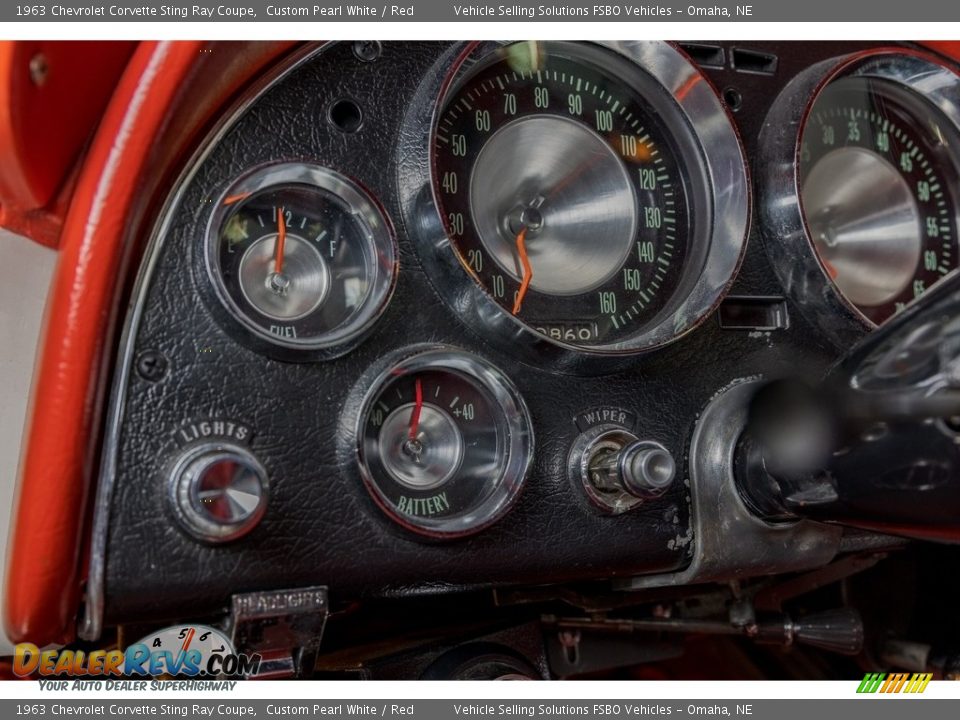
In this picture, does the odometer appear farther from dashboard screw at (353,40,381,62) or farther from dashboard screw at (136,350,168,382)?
dashboard screw at (136,350,168,382)

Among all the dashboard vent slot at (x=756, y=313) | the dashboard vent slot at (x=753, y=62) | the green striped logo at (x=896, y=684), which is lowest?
the green striped logo at (x=896, y=684)

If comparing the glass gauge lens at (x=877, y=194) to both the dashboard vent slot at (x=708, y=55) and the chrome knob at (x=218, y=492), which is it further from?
the chrome knob at (x=218, y=492)

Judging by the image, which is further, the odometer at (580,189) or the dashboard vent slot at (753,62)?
the dashboard vent slot at (753,62)

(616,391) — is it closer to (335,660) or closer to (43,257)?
(335,660)

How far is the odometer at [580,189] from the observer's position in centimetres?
164

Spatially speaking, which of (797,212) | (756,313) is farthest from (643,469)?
(797,212)

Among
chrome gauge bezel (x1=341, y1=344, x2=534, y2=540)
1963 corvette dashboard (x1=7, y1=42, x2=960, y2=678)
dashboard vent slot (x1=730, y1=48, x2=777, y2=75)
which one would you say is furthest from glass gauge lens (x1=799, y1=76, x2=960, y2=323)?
chrome gauge bezel (x1=341, y1=344, x2=534, y2=540)

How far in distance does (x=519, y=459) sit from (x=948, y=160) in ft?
3.90

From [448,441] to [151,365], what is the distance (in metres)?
0.47

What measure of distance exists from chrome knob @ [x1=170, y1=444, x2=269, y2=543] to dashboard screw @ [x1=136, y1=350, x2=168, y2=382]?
12cm

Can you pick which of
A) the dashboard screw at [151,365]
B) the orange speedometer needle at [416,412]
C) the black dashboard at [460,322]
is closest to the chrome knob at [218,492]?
Answer: the black dashboard at [460,322]

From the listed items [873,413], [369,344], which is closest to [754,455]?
[873,413]

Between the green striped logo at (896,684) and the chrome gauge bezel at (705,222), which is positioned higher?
the chrome gauge bezel at (705,222)

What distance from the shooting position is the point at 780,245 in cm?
180
